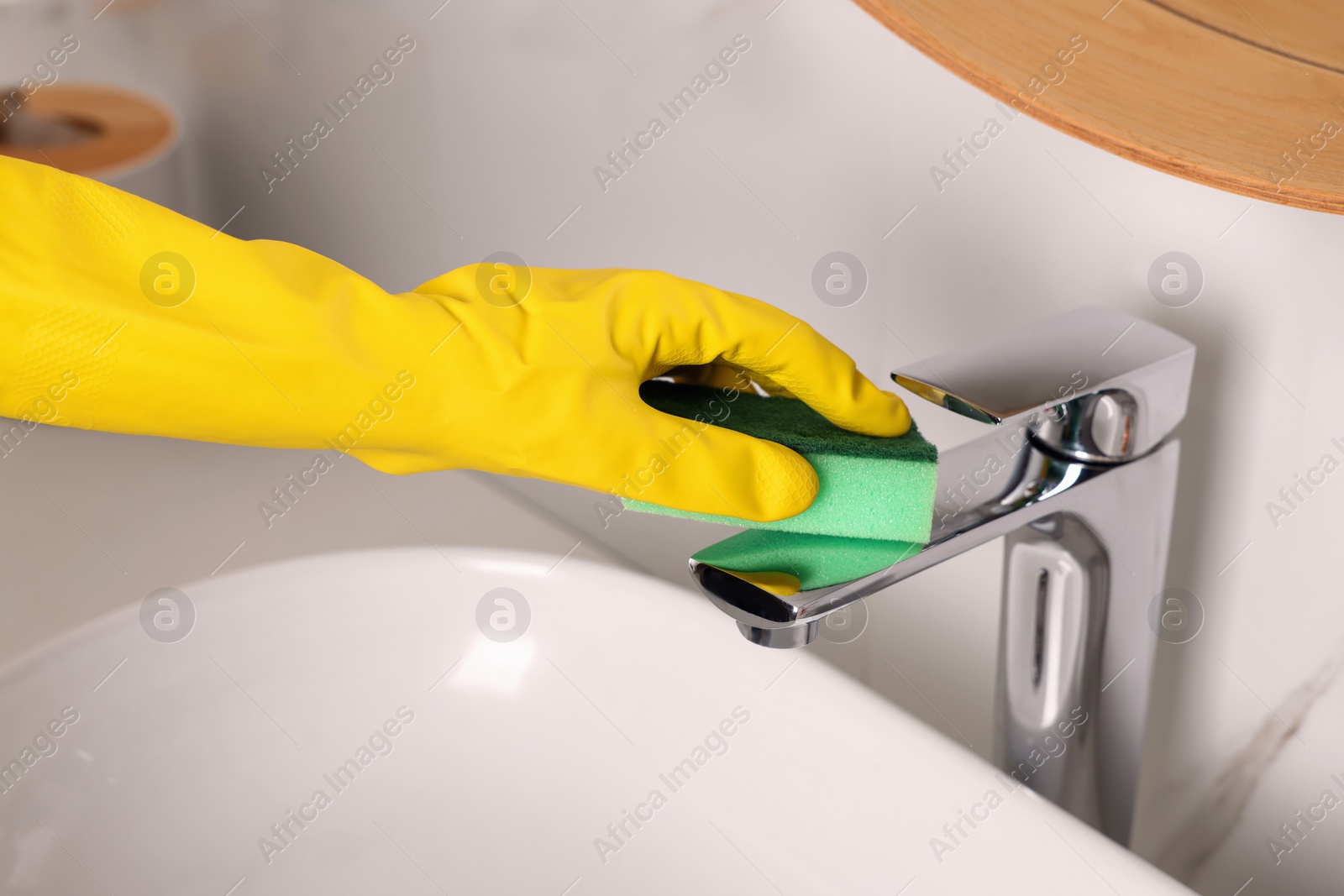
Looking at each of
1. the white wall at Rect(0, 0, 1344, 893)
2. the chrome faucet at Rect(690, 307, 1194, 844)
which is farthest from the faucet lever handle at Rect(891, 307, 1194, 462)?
the white wall at Rect(0, 0, 1344, 893)

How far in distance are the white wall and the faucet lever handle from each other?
0.11m

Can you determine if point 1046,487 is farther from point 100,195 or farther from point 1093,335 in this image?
point 100,195

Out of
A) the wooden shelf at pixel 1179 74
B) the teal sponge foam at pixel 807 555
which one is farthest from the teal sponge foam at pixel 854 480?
the wooden shelf at pixel 1179 74

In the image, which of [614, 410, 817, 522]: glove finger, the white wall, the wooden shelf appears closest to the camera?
the wooden shelf

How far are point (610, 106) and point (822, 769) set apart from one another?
1.35 ft

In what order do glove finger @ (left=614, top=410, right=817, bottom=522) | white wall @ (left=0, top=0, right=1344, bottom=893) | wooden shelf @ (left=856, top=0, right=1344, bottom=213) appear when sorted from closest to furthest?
wooden shelf @ (left=856, top=0, right=1344, bottom=213) < glove finger @ (left=614, top=410, right=817, bottom=522) < white wall @ (left=0, top=0, right=1344, bottom=893)

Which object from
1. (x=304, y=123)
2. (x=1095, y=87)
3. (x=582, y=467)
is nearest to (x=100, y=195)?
(x=582, y=467)

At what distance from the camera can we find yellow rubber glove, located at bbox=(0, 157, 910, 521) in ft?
1.11

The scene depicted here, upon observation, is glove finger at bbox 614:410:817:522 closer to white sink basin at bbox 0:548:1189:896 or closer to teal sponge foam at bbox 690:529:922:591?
teal sponge foam at bbox 690:529:922:591

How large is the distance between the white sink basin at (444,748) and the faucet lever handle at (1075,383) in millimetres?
189

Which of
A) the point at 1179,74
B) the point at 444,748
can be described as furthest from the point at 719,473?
the point at 444,748

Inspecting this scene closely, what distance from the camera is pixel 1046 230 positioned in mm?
526

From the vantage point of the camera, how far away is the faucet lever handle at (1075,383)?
1.17 feet

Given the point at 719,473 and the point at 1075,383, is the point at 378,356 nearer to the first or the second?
the point at 719,473
